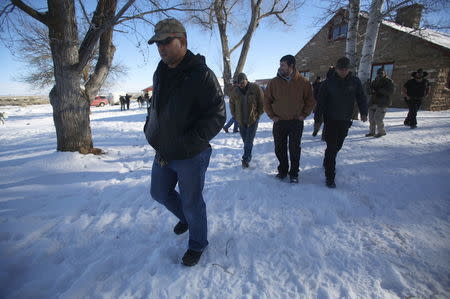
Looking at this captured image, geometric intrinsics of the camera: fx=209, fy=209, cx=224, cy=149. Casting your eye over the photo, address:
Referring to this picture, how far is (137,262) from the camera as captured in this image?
1.97 metres

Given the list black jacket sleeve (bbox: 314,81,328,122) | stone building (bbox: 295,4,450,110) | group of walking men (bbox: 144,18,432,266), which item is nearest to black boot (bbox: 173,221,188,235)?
group of walking men (bbox: 144,18,432,266)

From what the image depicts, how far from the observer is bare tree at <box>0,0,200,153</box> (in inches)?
164

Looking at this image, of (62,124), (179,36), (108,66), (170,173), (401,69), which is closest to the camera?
(179,36)

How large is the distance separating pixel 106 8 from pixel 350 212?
612 cm

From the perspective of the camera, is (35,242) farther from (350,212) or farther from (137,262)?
(350,212)

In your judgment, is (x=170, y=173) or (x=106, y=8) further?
(x=106, y=8)

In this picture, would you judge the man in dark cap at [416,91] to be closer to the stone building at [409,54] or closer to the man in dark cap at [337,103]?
the stone building at [409,54]

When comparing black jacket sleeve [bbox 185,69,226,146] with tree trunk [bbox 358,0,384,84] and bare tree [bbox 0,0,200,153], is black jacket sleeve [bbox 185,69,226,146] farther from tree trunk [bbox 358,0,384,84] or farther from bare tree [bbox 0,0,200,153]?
tree trunk [bbox 358,0,384,84]

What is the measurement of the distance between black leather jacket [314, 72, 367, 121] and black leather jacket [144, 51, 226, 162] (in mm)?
2084

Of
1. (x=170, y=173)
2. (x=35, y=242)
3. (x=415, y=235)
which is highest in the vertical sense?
(x=170, y=173)

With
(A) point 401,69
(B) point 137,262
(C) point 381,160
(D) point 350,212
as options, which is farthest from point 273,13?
(B) point 137,262

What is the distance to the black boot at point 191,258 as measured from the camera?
6.17 feet

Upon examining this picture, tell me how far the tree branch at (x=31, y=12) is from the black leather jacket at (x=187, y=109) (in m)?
4.33

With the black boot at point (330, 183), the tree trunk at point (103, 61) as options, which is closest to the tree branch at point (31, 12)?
the tree trunk at point (103, 61)
